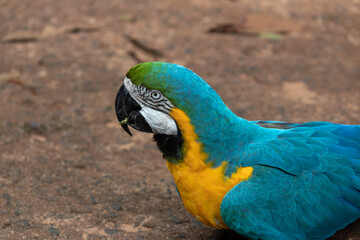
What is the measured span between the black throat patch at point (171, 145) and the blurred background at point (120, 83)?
69cm

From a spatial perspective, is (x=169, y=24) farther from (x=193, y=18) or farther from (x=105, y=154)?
(x=105, y=154)

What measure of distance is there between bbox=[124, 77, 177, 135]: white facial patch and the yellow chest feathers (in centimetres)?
5

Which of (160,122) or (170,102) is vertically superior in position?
(170,102)

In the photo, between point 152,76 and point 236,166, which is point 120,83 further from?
point 236,166

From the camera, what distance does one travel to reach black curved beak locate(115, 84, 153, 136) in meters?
2.96

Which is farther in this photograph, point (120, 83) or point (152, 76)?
→ point (120, 83)

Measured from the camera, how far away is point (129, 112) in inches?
119

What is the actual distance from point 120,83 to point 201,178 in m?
2.92

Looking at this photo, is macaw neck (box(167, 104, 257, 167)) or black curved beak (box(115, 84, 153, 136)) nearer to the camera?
macaw neck (box(167, 104, 257, 167))

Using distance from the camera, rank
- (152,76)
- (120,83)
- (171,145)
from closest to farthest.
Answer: (152,76)
(171,145)
(120,83)

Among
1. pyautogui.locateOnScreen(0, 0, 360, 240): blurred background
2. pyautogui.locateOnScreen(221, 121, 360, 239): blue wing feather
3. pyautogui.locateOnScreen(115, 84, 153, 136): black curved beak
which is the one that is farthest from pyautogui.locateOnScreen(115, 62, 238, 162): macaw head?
pyautogui.locateOnScreen(0, 0, 360, 240): blurred background

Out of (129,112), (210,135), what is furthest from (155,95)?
(210,135)

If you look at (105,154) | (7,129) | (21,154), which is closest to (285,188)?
(105,154)

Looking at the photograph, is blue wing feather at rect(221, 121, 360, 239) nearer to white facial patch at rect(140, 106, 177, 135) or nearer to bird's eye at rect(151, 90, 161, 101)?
white facial patch at rect(140, 106, 177, 135)
